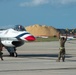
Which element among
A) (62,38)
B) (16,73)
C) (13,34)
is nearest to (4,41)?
(13,34)

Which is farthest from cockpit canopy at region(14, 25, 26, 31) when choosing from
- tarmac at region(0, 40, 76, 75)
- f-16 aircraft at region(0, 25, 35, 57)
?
tarmac at region(0, 40, 76, 75)

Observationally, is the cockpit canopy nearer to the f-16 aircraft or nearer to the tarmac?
the f-16 aircraft

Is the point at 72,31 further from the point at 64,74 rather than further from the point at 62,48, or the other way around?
the point at 64,74

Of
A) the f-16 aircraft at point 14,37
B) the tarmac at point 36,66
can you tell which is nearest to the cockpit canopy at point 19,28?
the f-16 aircraft at point 14,37

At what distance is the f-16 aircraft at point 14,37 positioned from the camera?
29.0 m

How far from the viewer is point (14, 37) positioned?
29.8 meters

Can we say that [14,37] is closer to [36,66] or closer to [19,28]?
[19,28]

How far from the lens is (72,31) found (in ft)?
459

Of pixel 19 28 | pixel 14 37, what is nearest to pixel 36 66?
pixel 14 37

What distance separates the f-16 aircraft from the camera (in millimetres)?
29016

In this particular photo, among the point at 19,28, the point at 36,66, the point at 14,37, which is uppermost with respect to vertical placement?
the point at 19,28

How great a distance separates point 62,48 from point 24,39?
16.6 feet

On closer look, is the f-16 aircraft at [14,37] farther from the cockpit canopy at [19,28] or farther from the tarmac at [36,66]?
the tarmac at [36,66]

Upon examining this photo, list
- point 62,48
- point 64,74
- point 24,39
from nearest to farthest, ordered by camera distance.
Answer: point 64,74, point 62,48, point 24,39
